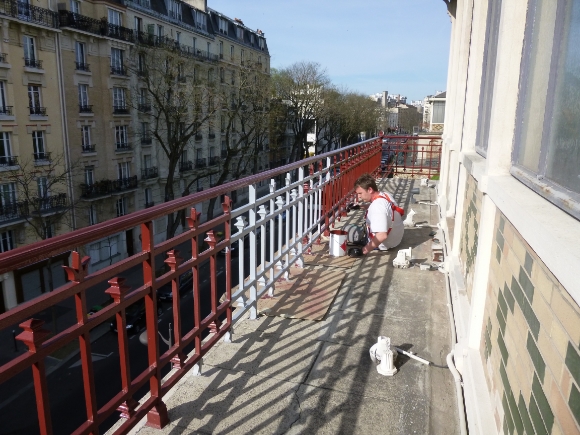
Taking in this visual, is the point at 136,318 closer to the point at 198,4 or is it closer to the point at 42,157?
the point at 42,157

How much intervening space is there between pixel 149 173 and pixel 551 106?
29041 mm

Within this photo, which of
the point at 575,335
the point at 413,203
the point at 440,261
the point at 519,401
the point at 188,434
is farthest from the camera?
the point at 413,203

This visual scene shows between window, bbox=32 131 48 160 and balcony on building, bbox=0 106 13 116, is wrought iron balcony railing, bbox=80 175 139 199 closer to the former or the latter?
window, bbox=32 131 48 160

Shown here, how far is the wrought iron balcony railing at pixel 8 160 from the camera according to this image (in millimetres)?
19500

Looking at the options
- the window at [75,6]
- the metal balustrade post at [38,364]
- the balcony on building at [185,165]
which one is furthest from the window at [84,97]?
the metal balustrade post at [38,364]

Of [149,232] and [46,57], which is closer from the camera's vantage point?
[149,232]

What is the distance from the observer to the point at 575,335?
127 centimetres

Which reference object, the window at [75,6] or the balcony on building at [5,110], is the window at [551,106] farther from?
the window at [75,6]

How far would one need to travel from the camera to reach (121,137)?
26562 millimetres

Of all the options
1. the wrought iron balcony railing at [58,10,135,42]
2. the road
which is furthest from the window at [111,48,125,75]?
the road

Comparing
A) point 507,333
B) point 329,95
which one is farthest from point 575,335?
point 329,95

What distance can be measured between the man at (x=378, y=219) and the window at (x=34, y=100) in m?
20.2

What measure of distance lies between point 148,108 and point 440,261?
25.7m

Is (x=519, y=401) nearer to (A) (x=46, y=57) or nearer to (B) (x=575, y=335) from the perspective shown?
(B) (x=575, y=335)
